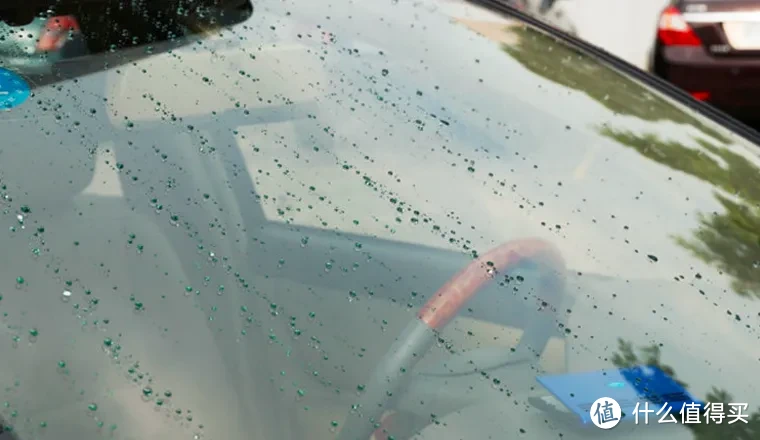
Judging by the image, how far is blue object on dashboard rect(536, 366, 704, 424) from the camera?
1146 millimetres

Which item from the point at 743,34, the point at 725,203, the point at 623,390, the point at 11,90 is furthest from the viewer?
the point at 743,34

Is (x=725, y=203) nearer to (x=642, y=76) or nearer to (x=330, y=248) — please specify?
(x=642, y=76)

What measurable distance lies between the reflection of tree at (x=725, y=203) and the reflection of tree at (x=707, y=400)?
0.28m

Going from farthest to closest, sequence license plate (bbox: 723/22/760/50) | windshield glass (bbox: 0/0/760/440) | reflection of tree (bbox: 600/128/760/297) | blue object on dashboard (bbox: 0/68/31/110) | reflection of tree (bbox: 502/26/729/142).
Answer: license plate (bbox: 723/22/760/50)
reflection of tree (bbox: 502/26/729/142)
reflection of tree (bbox: 600/128/760/297)
blue object on dashboard (bbox: 0/68/31/110)
windshield glass (bbox: 0/0/760/440)

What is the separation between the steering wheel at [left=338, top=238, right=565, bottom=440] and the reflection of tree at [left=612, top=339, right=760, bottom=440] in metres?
0.16

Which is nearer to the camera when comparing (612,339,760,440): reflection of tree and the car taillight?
(612,339,760,440): reflection of tree

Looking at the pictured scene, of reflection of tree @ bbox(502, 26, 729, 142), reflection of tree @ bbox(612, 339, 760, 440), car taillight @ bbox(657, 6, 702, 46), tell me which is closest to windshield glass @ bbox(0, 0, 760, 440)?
reflection of tree @ bbox(612, 339, 760, 440)

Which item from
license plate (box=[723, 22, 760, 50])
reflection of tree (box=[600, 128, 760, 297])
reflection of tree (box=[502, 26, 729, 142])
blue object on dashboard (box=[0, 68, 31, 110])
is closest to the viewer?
blue object on dashboard (box=[0, 68, 31, 110])

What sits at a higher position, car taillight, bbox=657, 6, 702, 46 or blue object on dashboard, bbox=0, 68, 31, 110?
blue object on dashboard, bbox=0, 68, 31, 110

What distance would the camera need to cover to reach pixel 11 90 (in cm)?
134

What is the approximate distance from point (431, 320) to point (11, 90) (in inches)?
31.5

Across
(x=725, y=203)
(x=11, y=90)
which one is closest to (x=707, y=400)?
(x=725, y=203)

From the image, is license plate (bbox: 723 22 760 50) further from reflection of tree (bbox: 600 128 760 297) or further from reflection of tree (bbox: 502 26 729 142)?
reflection of tree (bbox: 600 128 760 297)

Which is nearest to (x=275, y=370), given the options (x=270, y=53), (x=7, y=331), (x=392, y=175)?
(x=7, y=331)
